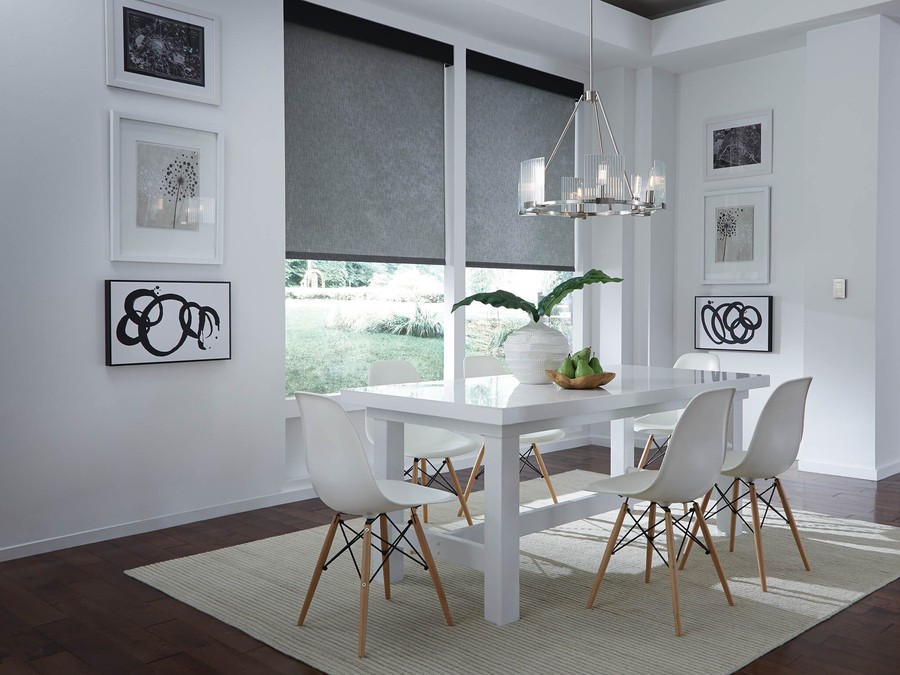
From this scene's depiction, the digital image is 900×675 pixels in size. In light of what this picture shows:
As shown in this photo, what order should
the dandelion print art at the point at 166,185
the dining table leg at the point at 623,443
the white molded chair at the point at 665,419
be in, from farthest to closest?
the white molded chair at the point at 665,419 < the dining table leg at the point at 623,443 < the dandelion print art at the point at 166,185

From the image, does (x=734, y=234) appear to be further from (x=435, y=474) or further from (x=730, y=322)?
(x=435, y=474)

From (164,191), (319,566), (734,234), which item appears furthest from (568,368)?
(734,234)

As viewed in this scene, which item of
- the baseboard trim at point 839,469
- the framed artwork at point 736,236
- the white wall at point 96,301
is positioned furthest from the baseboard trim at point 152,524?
the framed artwork at point 736,236

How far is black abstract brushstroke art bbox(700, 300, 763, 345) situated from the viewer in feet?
20.1

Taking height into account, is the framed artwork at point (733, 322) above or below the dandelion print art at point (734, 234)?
below

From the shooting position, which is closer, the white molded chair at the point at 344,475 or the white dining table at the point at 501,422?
the white molded chair at the point at 344,475

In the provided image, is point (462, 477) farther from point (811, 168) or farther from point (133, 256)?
point (811, 168)

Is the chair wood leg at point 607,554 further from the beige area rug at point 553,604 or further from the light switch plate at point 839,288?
the light switch plate at point 839,288

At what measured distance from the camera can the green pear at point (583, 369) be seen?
345 cm

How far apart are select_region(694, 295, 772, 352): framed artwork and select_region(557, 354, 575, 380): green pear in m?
3.07

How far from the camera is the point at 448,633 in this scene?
2.86 meters

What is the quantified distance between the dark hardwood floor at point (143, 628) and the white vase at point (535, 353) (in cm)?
127

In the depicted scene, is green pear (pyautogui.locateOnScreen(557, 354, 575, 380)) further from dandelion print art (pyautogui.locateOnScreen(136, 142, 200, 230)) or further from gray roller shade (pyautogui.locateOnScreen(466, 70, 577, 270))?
gray roller shade (pyautogui.locateOnScreen(466, 70, 577, 270))

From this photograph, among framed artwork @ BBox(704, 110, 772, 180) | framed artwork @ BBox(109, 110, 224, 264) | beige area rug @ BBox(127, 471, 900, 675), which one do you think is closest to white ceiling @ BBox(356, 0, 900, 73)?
framed artwork @ BBox(704, 110, 772, 180)
